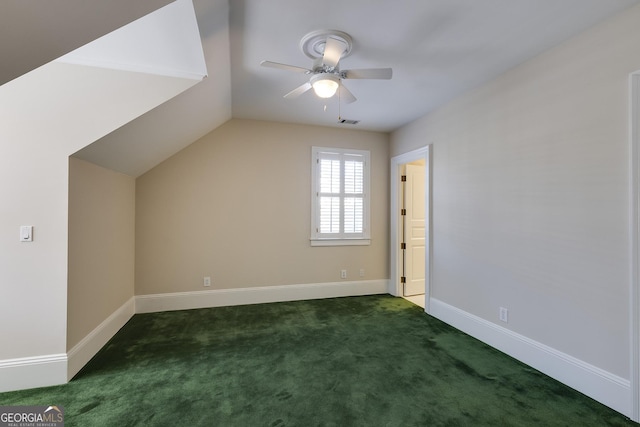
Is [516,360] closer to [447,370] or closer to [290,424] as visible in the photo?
[447,370]

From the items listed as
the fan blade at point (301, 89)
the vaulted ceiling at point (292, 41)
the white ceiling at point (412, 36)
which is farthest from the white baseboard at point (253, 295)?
the fan blade at point (301, 89)

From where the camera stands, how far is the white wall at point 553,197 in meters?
2.03

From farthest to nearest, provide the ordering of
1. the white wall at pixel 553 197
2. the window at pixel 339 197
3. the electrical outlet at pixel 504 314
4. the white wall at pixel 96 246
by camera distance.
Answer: the window at pixel 339 197 → the electrical outlet at pixel 504 314 → the white wall at pixel 96 246 → the white wall at pixel 553 197

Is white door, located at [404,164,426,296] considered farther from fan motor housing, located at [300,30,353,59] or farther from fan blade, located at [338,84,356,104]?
fan motor housing, located at [300,30,353,59]

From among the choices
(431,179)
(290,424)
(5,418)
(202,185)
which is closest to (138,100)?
(202,185)

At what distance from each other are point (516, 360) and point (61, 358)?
12.4 feet

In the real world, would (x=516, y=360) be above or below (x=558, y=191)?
below

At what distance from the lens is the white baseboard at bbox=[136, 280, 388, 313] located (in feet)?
12.8

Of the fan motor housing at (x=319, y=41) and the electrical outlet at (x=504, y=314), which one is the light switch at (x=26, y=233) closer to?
the fan motor housing at (x=319, y=41)

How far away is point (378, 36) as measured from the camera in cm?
225

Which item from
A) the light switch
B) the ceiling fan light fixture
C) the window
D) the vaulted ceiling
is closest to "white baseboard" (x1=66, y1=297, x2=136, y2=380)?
the light switch

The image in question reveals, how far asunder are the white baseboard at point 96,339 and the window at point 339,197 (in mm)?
2546

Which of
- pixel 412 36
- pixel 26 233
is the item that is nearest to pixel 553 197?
pixel 412 36

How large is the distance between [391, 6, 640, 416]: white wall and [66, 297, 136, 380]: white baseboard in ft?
12.3
